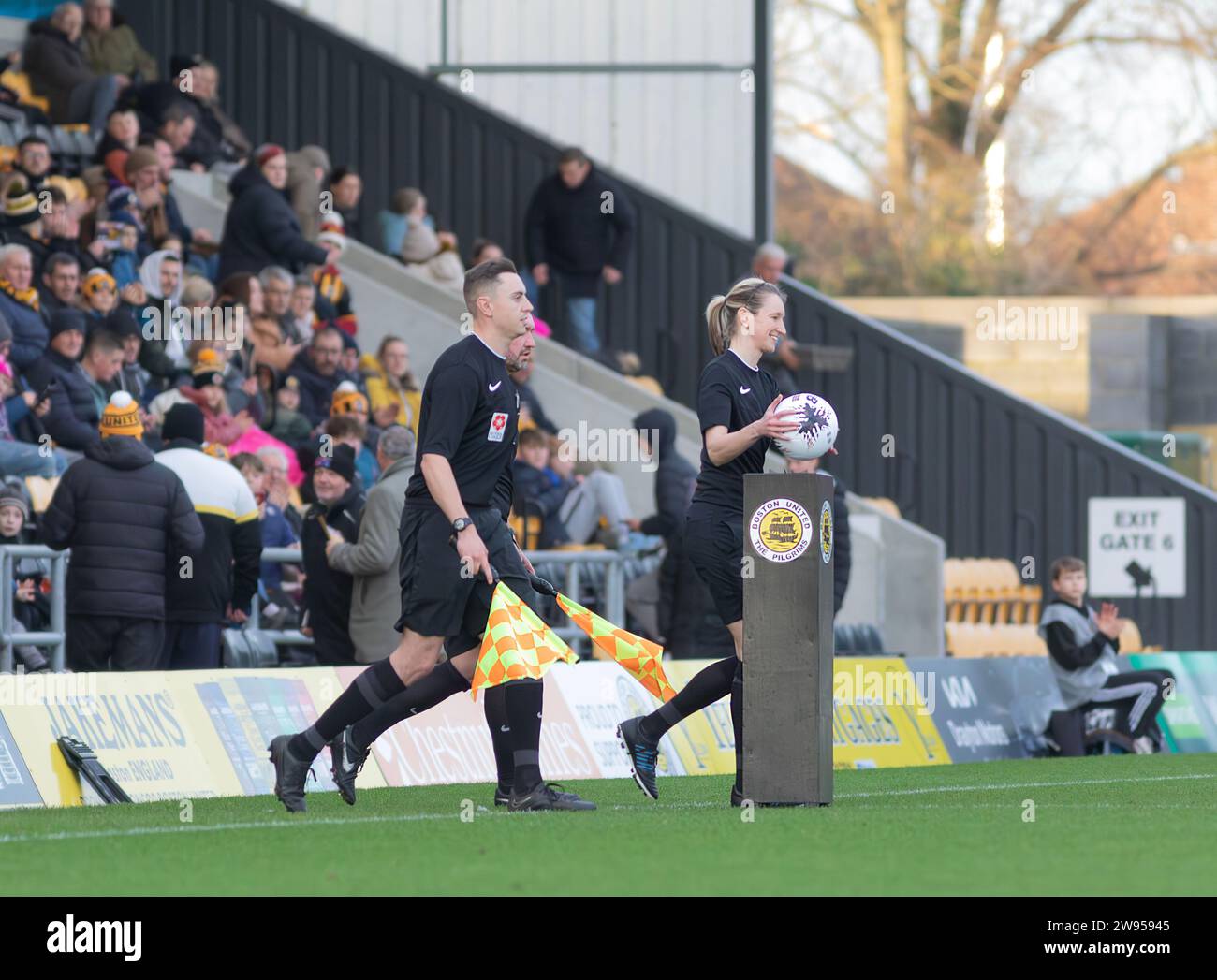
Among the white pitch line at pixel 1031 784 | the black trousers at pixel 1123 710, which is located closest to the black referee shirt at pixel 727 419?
the white pitch line at pixel 1031 784

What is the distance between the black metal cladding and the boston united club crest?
12.3 metres

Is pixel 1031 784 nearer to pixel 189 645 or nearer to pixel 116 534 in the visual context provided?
pixel 189 645

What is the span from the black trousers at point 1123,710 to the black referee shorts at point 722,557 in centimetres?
685

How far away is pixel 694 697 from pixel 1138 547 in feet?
42.5

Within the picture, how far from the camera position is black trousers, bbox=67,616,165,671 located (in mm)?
12727

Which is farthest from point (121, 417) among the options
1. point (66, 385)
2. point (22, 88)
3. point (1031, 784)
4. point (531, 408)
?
point (22, 88)

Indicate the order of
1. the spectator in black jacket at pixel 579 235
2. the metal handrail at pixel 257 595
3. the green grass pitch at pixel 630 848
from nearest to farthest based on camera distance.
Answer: the green grass pitch at pixel 630 848 < the metal handrail at pixel 257 595 < the spectator in black jacket at pixel 579 235

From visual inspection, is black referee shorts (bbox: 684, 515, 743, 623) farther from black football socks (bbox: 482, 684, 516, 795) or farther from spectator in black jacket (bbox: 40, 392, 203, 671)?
spectator in black jacket (bbox: 40, 392, 203, 671)

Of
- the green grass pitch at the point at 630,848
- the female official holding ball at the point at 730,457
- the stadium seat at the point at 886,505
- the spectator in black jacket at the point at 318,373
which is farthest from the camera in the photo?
the stadium seat at the point at 886,505

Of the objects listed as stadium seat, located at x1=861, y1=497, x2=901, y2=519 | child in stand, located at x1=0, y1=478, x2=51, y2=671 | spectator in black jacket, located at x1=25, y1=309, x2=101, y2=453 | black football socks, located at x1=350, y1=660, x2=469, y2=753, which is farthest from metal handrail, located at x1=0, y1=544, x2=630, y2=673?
stadium seat, located at x1=861, y1=497, x2=901, y2=519

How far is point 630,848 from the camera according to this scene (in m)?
7.93

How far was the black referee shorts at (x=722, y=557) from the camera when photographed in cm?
962

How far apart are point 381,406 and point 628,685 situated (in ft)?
16.6

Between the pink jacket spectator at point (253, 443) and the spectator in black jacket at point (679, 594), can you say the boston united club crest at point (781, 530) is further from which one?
the pink jacket spectator at point (253, 443)
